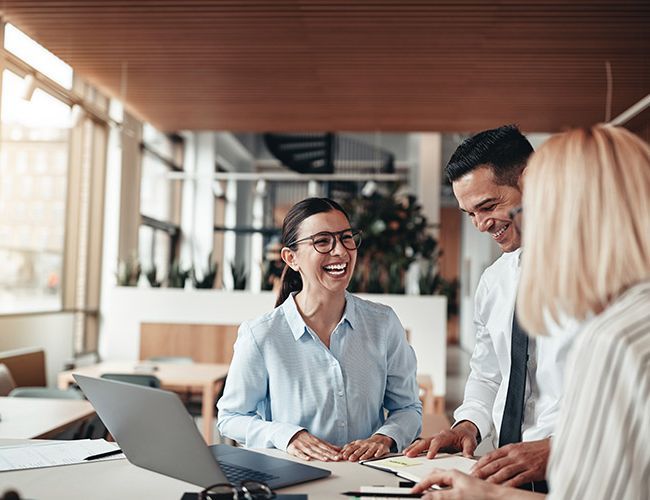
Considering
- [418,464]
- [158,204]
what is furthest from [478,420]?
[158,204]

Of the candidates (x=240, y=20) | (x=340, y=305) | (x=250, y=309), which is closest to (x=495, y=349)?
(x=340, y=305)

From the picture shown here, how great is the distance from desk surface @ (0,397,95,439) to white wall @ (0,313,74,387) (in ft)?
9.19

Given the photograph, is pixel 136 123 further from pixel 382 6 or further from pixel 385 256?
pixel 382 6

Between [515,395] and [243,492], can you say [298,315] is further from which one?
[243,492]

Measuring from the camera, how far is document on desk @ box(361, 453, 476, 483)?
5.31 ft

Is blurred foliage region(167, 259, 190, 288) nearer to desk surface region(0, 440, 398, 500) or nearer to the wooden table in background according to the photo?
the wooden table in background

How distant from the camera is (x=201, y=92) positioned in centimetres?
736

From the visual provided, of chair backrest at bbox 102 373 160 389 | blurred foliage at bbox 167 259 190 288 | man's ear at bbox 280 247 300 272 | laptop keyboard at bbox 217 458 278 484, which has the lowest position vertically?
chair backrest at bbox 102 373 160 389

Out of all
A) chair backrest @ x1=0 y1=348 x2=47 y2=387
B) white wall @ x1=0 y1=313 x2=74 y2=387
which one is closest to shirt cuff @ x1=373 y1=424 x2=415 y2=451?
chair backrest @ x1=0 y1=348 x2=47 y2=387

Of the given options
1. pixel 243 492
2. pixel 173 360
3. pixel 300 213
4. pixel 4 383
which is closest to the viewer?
pixel 243 492

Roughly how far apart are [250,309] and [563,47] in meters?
3.60

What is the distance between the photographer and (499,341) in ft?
6.59

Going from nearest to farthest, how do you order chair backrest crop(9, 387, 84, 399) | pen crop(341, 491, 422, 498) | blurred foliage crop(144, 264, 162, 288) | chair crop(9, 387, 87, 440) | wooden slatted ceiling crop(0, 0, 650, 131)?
1. pen crop(341, 491, 422, 498)
2. chair crop(9, 387, 87, 440)
3. chair backrest crop(9, 387, 84, 399)
4. wooden slatted ceiling crop(0, 0, 650, 131)
5. blurred foliage crop(144, 264, 162, 288)

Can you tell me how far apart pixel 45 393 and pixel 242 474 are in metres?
3.49
